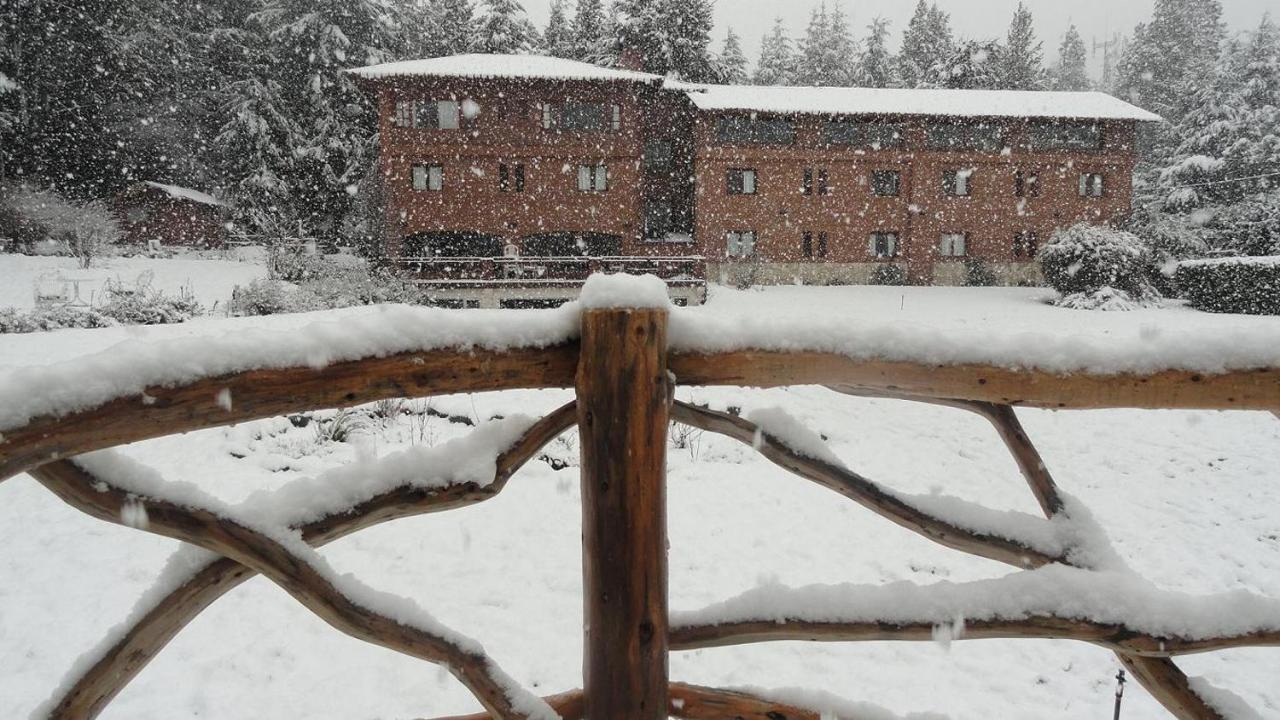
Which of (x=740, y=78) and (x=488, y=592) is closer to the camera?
(x=488, y=592)

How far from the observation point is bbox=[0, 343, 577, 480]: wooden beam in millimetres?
1237

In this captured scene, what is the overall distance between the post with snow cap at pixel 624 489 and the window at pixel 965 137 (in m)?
32.8

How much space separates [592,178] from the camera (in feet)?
90.3

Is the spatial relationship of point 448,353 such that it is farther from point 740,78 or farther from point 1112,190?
point 740,78

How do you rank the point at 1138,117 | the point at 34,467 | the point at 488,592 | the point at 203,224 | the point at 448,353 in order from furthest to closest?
1. the point at 203,224
2. the point at 1138,117
3. the point at 488,592
4. the point at 448,353
5. the point at 34,467

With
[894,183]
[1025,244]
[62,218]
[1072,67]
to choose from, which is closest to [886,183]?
[894,183]

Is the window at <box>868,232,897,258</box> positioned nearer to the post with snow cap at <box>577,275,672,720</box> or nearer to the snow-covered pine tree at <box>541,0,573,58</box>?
the snow-covered pine tree at <box>541,0,573,58</box>

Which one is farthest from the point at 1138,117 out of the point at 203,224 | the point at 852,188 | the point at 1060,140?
the point at 203,224

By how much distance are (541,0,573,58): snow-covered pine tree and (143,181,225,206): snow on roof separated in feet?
68.3

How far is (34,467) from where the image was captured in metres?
1.25

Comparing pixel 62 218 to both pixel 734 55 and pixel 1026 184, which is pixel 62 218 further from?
pixel 1026 184

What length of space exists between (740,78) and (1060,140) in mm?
21141

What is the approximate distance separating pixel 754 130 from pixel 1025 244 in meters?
13.9

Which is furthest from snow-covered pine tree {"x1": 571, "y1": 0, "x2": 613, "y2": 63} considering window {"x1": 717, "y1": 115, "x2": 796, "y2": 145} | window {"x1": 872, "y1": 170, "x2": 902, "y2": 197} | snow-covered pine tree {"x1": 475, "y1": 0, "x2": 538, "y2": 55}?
window {"x1": 872, "y1": 170, "x2": 902, "y2": 197}
